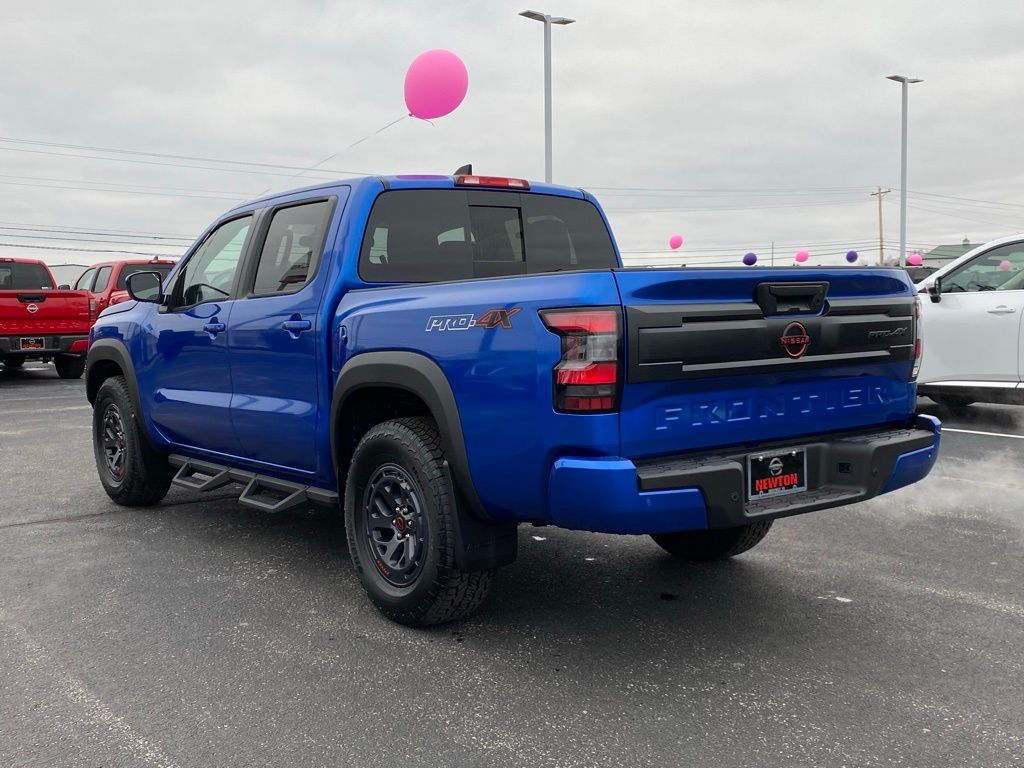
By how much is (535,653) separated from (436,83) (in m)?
9.34

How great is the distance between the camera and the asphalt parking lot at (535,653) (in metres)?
2.87

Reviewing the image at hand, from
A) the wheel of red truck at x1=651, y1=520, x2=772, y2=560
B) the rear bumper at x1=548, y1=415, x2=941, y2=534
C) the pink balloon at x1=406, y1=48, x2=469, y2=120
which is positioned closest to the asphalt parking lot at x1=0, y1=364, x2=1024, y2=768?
the wheel of red truck at x1=651, y1=520, x2=772, y2=560

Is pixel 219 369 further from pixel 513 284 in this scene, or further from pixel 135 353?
pixel 513 284

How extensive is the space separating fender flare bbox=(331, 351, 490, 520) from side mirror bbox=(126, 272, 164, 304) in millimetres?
2229

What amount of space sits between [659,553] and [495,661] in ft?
5.35

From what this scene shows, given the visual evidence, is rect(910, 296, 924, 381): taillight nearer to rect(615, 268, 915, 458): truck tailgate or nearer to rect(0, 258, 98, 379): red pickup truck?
rect(615, 268, 915, 458): truck tailgate

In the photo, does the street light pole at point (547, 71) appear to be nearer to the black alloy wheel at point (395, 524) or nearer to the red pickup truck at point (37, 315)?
the red pickup truck at point (37, 315)

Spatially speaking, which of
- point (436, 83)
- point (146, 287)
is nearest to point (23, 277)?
point (436, 83)

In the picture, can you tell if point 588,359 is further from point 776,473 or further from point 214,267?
point 214,267

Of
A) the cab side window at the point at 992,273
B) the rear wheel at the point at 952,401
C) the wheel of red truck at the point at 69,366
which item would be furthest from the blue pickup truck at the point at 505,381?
the wheel of red truck at the point at 69,366

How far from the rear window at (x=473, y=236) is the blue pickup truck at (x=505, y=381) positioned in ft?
0.04

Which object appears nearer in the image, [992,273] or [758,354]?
[758,354]

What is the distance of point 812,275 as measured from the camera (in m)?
3.57

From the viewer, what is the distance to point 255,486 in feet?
15.9
